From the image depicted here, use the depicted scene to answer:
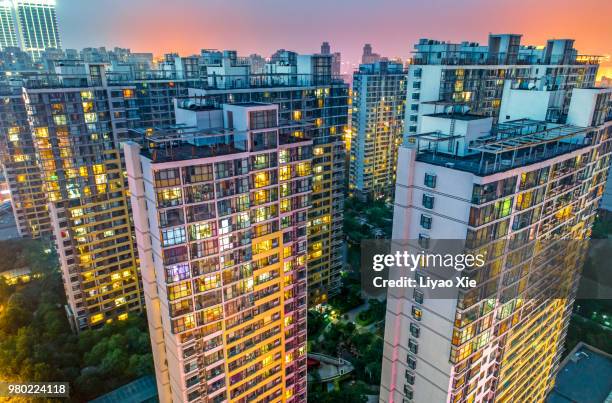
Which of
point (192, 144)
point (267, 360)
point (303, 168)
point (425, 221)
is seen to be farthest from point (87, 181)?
point (425, 221)

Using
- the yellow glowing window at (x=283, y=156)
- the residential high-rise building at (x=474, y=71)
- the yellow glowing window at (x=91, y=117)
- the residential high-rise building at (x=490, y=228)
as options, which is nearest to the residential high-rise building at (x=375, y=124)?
the residential high-rise building at (x=474, y=71)

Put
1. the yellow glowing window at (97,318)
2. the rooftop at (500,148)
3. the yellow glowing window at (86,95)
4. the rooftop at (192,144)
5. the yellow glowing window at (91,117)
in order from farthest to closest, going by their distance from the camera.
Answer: the yellow glowing window at (97,318), the yellow glowing window at (91,117), the yellow glowing window at (86,95), the rooftop at (192,144), the rooftop at (500,148)

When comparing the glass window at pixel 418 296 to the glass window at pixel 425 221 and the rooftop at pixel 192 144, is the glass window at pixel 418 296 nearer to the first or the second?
the glass window at pixel 425 221

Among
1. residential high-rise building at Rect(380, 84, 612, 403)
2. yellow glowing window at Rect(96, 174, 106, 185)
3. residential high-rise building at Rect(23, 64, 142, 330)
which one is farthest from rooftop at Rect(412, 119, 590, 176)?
yellow glowing window at Rect(96, 174, 106, 185)

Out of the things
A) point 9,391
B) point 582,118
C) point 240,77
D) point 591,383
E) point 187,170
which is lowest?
point 591,383

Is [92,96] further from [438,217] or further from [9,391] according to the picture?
[438,217]

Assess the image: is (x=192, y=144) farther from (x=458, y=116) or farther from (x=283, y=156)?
(x=458, y=116)

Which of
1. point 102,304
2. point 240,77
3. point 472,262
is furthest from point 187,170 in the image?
point 102,304
